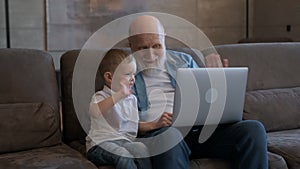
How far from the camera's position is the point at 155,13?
472cm

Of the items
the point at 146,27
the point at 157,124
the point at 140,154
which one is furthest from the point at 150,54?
the point at 140,154

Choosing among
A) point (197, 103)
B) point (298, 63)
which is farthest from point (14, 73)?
point (298, 63)

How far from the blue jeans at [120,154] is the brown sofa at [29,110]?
0.21 ft

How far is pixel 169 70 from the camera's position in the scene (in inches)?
92.7

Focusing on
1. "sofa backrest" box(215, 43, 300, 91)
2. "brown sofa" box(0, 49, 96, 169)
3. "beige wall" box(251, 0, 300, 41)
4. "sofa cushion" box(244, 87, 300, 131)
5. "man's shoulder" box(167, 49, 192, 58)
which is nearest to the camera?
"brown sofa" box(0, 49, 96, 169)

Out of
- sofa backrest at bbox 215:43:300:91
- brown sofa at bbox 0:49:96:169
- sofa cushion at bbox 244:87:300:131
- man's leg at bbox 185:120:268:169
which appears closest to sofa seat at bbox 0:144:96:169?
brown sofa at bbox 0:49:96:169

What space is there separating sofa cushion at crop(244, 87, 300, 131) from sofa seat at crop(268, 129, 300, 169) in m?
0.15

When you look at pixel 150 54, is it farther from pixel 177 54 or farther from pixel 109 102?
pixel 109 102

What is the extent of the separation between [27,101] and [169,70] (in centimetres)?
74

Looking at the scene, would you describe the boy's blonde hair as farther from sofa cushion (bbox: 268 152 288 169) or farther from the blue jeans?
sofa cushion (bbox: 268 152 288 169)

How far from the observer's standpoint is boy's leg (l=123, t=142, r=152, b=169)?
6.14 feet

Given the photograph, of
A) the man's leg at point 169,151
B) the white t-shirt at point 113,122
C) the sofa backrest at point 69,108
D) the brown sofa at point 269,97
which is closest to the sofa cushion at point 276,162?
the brown sofa at point 269,97

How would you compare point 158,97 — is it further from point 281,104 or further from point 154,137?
point 281,104

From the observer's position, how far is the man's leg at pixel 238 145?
6.40 feet
